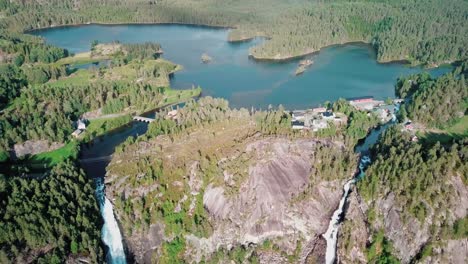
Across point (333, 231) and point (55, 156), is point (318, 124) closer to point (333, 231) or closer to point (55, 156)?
point (333, 231)

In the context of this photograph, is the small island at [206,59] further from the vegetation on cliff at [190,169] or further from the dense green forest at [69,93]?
the vegetation on cliff at [190,169]

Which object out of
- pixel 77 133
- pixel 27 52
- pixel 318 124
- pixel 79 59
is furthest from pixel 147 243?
pixel 27 52

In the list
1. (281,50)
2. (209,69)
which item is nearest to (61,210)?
(209,69)

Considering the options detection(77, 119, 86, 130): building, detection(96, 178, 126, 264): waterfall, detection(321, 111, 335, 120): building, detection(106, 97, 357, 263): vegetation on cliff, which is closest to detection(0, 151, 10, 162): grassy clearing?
detection(77, 119, 86, 130): building

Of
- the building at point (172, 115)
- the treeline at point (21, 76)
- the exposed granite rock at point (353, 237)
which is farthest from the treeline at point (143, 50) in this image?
the exposed granite rock at point (353, 237)

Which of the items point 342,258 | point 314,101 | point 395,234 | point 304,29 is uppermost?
point 304,29

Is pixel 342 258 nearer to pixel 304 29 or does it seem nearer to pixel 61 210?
pixel 61 210
